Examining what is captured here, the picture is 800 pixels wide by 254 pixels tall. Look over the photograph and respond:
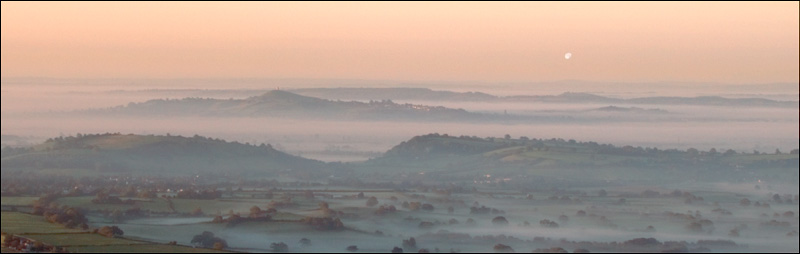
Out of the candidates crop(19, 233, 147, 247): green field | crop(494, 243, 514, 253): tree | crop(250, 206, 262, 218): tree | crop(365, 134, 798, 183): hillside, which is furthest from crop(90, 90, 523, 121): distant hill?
crop(494, 243, 514, 253): tree

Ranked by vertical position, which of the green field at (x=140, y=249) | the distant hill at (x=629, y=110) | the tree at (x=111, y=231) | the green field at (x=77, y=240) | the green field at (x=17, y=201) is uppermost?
the distant hill at (x=629, y=110)

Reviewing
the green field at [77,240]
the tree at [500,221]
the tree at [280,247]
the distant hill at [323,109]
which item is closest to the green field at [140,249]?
the green field at [77,240]

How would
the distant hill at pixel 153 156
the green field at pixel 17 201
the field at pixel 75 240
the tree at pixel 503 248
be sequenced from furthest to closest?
1. the distant hill at pixel 153 156
2. the green field at pixel 17 201
3. the tree at pixel 503 248
4. the field at pixel 75 240

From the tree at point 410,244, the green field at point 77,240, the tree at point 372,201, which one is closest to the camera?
the green field at point 77,240

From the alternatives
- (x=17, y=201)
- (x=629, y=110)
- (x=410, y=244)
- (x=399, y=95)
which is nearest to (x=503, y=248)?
(x=410, y=244)

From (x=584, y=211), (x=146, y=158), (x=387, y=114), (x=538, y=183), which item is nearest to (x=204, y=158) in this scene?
(x=146, y=158)

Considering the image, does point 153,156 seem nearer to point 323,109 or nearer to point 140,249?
point 140,249

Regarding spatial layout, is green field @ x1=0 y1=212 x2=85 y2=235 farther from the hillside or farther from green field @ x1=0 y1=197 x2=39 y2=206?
the hillside

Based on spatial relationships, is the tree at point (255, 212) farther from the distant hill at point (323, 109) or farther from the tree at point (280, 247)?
the distant hill at point (323, 109)

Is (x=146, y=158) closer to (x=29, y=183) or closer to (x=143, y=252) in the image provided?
(x=29, y=183)

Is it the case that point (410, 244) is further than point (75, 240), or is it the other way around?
point (410, 244)
